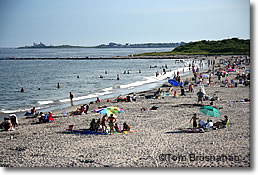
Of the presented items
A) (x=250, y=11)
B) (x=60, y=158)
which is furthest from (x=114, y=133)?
(x=250, y=11)

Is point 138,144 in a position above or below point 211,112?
below

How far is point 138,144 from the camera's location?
12398 mm

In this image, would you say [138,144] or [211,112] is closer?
[138,144]

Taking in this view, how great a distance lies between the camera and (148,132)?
1448cm

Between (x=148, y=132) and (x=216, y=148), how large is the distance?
4.19 meters

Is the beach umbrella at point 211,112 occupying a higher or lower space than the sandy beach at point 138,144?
higher

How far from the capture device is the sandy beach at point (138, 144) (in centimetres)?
977

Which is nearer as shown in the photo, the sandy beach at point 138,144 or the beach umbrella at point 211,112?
the sandy beach at point 138,144

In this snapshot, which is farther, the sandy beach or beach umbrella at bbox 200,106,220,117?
beach umbrella at bbox 200,106,220,117

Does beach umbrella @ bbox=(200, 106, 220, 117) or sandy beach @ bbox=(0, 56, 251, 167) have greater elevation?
beach umbrella @ bbox=(200, 106, 220, 117)

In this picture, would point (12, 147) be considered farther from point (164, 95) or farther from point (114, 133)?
point (164, 95)

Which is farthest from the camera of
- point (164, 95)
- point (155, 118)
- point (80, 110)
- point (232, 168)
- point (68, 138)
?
point (164, 95)

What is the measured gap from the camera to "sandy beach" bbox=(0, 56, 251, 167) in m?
9.77

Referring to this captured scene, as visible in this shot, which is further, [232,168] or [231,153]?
[231,153]
